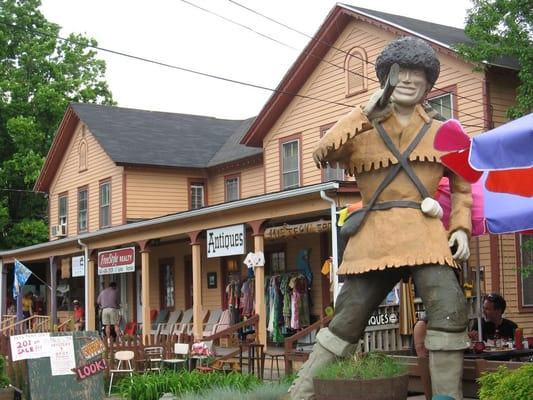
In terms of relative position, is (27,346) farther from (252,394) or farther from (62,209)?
(62,209)

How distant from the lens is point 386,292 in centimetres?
583

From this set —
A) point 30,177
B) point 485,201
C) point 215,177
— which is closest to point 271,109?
point 215,177

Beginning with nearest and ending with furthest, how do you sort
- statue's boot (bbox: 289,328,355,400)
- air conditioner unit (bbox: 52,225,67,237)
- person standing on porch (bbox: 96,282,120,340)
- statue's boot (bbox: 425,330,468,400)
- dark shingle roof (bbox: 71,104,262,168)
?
statue's boot (bbox: 425,330,468,400)
statue's boot (bbox: 289,328,355,400)
person standing on porch (bbox: 96,282,120,340)
dark shingle roof (bbox: 71,104,262,168)
air conditioner unit (bbox: 52,225,67,237)

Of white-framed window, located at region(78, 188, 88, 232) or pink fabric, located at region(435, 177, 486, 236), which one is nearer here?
pink fabric, located at region(435, 177, 486, 236)

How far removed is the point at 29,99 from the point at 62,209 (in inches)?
320

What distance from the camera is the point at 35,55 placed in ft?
112

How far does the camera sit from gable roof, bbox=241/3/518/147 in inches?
629

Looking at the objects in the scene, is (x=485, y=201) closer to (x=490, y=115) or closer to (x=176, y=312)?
(x=490, y=115)

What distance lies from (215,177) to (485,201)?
55.3 ft

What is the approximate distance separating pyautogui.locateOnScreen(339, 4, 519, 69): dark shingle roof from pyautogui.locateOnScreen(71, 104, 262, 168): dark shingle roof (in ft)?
18.4

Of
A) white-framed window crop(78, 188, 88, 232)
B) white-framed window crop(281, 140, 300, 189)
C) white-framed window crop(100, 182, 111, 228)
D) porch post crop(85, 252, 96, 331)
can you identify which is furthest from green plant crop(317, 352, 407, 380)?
white-framed window crop(78, 188, 88, 232)

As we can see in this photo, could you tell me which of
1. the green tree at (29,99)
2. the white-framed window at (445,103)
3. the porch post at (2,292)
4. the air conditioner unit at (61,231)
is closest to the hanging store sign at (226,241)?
the white-framed window at (445,103)

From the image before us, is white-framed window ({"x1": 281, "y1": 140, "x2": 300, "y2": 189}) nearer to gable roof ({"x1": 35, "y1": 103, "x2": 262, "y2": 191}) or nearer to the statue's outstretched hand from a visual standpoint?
gable roof ({"x1": 35, "y1": 103, "x2": 262, "y2": 191})

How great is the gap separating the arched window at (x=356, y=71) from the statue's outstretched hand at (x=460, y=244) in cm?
1130
